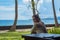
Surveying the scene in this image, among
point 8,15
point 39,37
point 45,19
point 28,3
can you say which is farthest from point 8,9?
point 39,37

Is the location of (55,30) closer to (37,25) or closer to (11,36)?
(37,25)

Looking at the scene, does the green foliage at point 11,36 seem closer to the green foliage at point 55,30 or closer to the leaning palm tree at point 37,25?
the leaning palm tree at point 37,25

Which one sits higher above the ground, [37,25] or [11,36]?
[37,25]

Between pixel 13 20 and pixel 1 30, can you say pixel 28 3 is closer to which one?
pixel 13 20

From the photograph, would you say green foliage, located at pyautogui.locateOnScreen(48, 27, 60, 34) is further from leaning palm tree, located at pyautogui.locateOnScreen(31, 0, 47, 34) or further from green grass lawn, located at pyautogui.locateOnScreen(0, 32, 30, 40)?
green grass lawn, located at pyautogui.locateOnScreen(0, 32, 30, 40)

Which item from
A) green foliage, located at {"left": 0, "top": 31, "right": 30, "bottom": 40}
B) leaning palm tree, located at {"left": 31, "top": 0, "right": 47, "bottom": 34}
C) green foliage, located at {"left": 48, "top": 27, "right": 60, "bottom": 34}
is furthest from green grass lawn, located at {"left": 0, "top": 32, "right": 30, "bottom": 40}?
green foliage, located at {"left": 48, "top": 27, "right": 60, "bottom": 34}

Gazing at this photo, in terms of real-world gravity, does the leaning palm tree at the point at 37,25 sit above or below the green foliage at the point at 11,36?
above

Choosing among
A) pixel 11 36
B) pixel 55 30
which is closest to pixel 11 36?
pixel 11 36

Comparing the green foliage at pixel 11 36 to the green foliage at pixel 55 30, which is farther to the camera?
the green foliage at pixel 55 30

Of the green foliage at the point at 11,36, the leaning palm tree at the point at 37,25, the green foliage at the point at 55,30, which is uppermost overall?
the leaning palm tree at the point at 37,25

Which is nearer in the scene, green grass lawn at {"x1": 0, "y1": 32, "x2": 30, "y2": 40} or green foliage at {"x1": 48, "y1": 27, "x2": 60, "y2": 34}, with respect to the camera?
green grass lawn at {"x1": 0, "y1": 32, "x2": 30, "y2": 40}

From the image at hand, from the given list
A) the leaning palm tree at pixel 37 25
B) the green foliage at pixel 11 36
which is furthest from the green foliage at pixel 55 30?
the green foliage at pixel 11 36

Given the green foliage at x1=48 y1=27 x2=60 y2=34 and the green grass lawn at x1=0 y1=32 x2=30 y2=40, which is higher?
the green foliage at x1=48 y1=27 x2=60 y2=34

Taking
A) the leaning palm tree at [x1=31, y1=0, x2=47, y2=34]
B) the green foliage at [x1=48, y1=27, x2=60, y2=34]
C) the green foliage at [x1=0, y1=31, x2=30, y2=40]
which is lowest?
the green foliage at [x1=0, y1=31, x2=30, y2=40]
